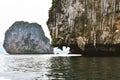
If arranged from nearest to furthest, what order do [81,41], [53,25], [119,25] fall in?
[119,25]
[81,41]
[53,25]

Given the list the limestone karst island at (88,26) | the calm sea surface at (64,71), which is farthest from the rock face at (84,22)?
the calm sea surface at (64,71)

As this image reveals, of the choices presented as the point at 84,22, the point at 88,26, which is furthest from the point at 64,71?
the point at 84,22

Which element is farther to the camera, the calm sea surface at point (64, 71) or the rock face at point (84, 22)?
the rock face at point (84, 22)

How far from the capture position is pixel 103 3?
9656cm

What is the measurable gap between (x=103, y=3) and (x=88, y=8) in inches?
264

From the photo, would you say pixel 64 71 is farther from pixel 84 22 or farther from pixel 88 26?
pixel 84 22

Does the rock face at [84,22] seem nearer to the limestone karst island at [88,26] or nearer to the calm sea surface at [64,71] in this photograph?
the limestone karst island at [88,26]

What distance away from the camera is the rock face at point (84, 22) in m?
93.9

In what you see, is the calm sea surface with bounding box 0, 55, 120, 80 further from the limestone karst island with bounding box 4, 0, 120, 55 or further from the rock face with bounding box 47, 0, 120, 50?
the rock face with bounding box 47, 0, 120, 50

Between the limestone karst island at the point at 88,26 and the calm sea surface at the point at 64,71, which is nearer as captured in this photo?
the calm sea surface at the point at 64,71

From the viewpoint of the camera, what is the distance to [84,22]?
101500 millimetres

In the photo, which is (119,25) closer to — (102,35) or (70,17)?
(102,35)

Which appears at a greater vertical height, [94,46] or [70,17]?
[70,17]

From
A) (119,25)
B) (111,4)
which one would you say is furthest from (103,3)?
(119,25)
